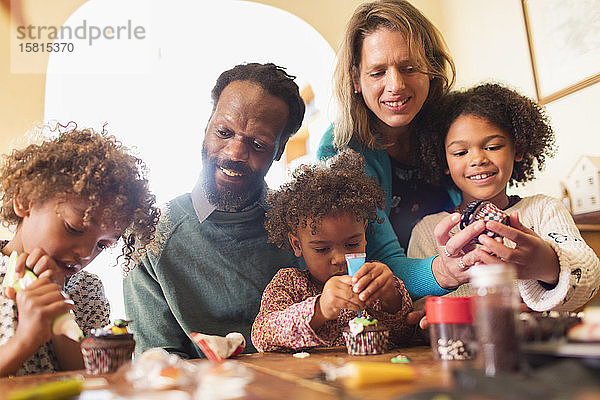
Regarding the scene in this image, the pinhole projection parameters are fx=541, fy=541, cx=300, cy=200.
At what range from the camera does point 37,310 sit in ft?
3.44

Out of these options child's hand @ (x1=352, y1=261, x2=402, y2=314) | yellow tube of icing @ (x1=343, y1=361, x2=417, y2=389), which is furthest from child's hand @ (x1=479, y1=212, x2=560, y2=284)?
yellow tube of icing @ (x1=343, y1=361, x2=417, y2=389)

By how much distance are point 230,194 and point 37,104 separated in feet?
5.62

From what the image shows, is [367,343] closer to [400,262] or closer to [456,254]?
[456,254]

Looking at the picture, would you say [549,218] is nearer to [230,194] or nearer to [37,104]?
[230,194]

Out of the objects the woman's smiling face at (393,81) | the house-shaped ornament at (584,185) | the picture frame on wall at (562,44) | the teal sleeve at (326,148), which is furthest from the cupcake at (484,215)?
the picture frame on wall at (562,44)

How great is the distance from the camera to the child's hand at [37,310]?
3.43 feet

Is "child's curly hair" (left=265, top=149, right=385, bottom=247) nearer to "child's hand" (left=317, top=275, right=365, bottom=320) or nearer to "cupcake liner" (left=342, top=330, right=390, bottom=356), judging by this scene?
"child's hand" (left=317, top=275, right=365, bottom=320)

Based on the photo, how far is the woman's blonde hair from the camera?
1833 millimetres

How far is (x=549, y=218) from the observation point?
5.64ft

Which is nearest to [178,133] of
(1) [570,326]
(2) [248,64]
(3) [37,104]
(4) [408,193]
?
(3) [37,104]

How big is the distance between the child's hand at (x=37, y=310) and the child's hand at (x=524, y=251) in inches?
36.0

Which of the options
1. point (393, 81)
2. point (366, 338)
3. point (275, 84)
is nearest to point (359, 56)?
point (393, 81)

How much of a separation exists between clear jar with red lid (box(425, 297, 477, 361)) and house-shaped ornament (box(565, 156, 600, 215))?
5.63 feet

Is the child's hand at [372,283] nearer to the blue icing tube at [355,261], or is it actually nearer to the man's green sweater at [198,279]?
the blue icing tube at [355,261]
